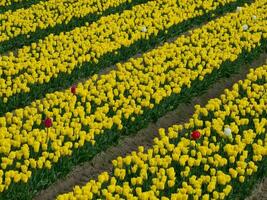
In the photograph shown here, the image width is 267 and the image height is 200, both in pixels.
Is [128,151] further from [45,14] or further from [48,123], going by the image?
[45,14]

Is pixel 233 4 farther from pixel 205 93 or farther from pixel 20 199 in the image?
pixel 20 199

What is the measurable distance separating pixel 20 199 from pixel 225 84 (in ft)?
21.3

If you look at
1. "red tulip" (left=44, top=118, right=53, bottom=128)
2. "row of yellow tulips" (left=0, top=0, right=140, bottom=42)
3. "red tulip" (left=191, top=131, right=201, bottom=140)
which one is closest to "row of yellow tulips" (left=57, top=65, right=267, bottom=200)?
"red tulip" (left=191, top=131, right=201, bottom=140)

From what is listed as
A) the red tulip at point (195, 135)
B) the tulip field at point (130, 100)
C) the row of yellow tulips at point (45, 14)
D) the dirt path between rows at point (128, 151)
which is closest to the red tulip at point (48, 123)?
the tulip field at point (130, 100)

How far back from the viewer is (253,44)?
13805 millimetres

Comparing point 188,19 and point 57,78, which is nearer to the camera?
point 57,78

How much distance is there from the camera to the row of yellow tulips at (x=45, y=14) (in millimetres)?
14641

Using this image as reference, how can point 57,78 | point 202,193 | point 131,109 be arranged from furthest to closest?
point 57,78, point 131,109, point 202,193

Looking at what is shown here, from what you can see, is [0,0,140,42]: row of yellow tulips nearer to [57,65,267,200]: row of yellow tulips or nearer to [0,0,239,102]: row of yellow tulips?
[0,0,239,102]: row of yellow tulips

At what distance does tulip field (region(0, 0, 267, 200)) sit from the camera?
25.0 ft

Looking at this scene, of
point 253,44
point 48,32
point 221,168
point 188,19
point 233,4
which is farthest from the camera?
point 233,4

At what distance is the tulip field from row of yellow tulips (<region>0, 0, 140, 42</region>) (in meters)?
0.04

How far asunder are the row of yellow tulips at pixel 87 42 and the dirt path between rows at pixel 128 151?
2326mm

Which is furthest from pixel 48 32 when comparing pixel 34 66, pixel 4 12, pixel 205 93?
pixel 205 93
